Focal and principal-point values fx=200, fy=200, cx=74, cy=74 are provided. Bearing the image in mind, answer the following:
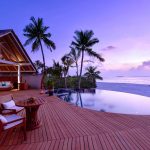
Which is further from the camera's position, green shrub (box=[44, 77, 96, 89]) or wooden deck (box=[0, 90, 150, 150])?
green shrub (box=[44, 77, 96, 89])

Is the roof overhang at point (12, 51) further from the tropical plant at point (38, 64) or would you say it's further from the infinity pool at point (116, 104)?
the tropical plant at point (38, 64)

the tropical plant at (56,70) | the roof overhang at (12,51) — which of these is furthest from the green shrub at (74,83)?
the roof overhang at (12,51)

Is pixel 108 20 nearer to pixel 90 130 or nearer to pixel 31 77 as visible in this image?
pixel 31 77

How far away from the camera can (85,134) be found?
432 centimetres

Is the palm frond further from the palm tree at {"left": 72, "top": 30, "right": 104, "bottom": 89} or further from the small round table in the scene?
the small round table

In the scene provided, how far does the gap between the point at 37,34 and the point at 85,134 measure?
1844 centimetres

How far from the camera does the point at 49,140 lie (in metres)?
3.98

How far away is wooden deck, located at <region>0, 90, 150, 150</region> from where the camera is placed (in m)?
3.68

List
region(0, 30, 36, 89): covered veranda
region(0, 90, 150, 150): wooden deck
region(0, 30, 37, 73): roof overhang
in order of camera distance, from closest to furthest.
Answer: region(0, 90, 150, 150): wooden deck → region(0, 30, 36, 89): covered veranda → region(0, 30, 37, 73): roof overhang

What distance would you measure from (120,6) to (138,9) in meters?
1.34

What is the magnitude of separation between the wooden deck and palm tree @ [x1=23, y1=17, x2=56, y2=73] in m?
16.6

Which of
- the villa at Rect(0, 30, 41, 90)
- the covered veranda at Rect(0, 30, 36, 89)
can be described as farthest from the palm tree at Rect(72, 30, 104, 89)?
the covered veranda at Rect(0, 30, 36, 89)

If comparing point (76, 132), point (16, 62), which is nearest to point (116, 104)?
point (76, 132)

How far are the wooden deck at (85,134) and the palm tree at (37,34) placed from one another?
54.4ft
